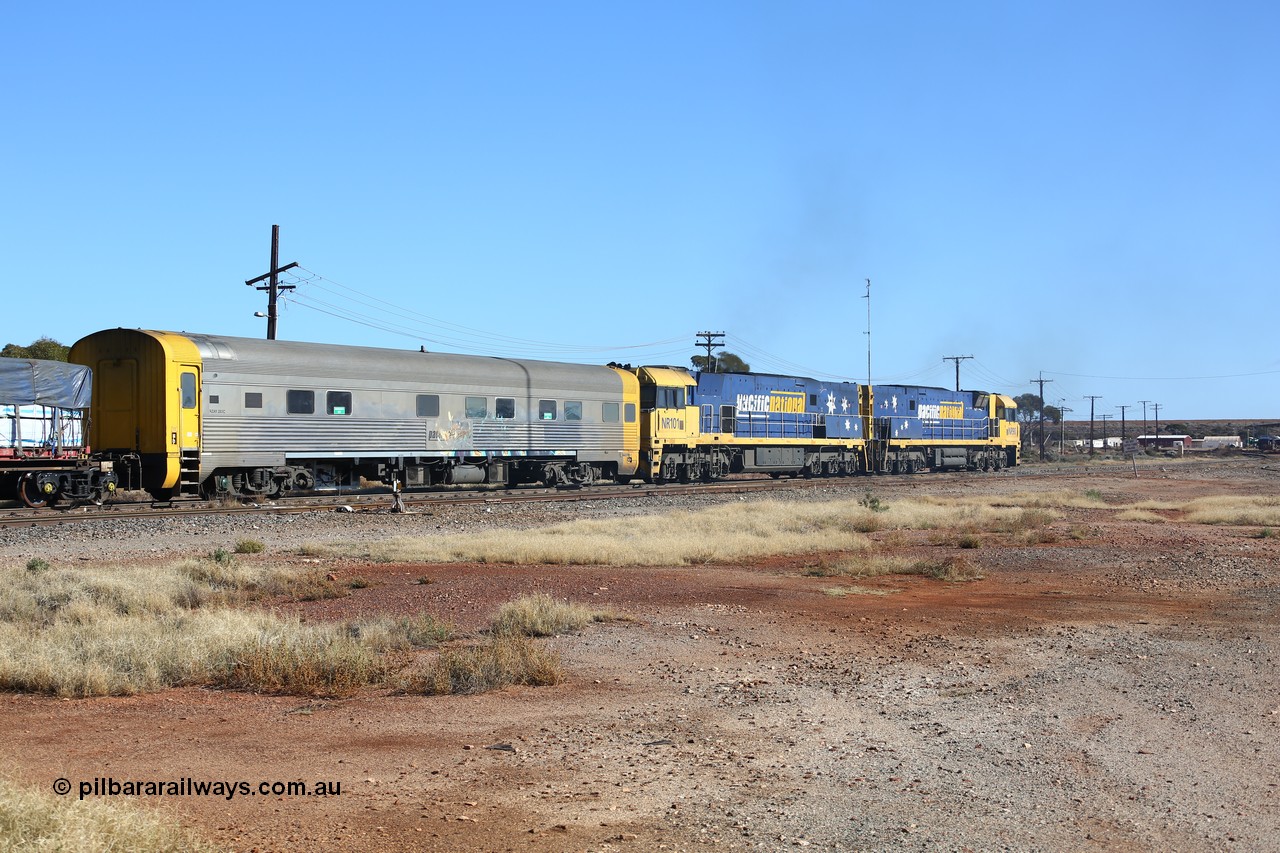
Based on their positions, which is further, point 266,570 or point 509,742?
point 266,570

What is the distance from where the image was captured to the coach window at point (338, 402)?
27.5m

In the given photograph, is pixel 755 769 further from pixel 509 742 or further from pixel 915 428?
pixel 915 428

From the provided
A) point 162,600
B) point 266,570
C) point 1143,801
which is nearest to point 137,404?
point 266,570

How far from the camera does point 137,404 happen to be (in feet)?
81.7

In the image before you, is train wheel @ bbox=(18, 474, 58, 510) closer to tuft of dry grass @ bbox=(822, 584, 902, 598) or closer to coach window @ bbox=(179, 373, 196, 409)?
coach window @ bbox=(179, 373, 196, 409)

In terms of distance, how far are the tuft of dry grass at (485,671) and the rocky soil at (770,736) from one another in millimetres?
190

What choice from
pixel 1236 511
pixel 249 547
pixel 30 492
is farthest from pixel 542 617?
pixel 1236 511

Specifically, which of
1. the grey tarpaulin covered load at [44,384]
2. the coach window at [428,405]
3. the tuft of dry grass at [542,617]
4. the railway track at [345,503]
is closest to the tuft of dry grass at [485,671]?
the tuft of dry grass at [542,617]

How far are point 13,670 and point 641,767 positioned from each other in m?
5.62

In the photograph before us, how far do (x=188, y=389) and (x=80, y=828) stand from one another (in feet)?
70.0

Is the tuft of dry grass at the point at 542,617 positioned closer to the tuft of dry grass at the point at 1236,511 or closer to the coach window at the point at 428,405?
the coach window at the point at 428,405

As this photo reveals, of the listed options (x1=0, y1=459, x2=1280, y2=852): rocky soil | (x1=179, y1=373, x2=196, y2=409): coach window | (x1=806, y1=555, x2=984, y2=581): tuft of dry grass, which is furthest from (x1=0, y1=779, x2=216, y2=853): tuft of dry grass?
(x1=179, y1=373, x2=196, y2=409): coach window

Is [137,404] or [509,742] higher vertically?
[137,404]

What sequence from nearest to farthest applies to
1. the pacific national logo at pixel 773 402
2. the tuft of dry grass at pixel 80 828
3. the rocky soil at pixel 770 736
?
the tuft of dry grass at pixel 80 828, the rocky soil at pixel 770 736, the pacific national logo at pixel 773 402
